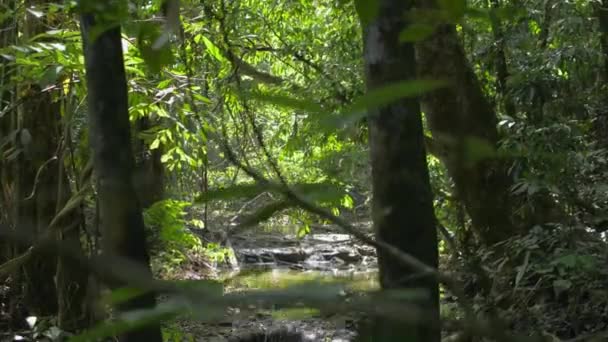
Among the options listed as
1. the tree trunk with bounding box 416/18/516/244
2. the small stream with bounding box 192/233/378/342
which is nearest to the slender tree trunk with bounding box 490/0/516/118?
the tree trunk with bounding box 416/18/516/244

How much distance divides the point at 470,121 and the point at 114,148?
4.28 metres

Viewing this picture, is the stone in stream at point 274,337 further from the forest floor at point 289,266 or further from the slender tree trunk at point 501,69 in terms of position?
the slender tree trunk at point 501,69

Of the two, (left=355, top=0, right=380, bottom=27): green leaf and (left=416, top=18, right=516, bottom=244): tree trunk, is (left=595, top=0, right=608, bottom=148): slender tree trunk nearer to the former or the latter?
(left=416, top=18, right=516, bottom=244): tree trunk

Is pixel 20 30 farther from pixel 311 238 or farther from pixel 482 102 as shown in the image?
pixel 311 238

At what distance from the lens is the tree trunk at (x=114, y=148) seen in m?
1.56

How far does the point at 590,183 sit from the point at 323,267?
6.50 metres

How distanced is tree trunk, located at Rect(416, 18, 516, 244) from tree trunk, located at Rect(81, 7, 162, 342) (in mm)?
3895

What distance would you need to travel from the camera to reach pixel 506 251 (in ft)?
15.8

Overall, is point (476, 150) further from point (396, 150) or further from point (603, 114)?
point (603, 114)

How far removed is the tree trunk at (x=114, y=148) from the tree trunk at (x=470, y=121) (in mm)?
3895

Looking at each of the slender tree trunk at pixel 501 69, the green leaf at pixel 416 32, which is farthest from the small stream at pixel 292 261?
the green leaf at pixel 416 32

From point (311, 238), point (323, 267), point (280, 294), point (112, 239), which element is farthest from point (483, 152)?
point (311, 238)

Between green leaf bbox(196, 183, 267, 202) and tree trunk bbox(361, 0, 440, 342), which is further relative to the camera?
tree trunk bbox(361, 0, 440, 342)

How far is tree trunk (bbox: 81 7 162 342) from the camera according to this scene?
156cm
